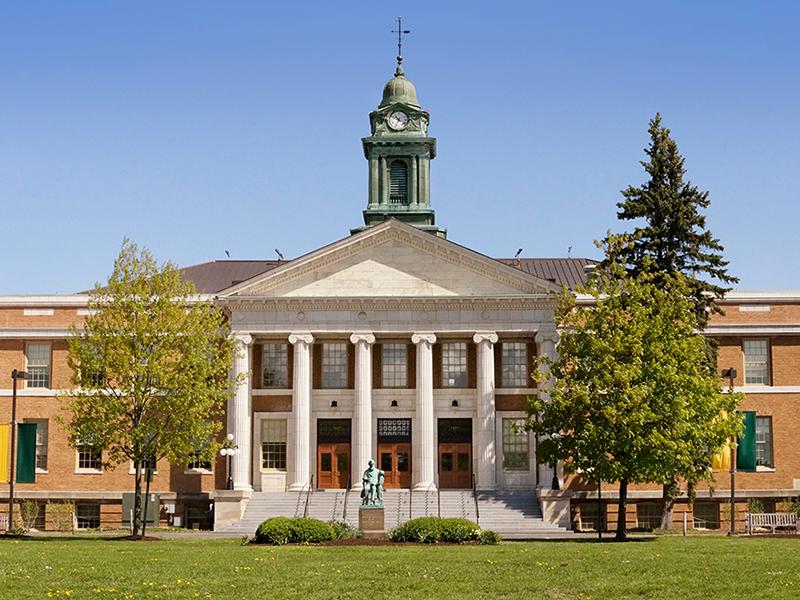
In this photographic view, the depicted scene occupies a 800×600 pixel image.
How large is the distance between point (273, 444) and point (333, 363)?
15.5 feet

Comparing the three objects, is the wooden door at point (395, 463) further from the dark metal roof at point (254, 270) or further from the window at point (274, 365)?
the dark metal roof at point (254, 270)

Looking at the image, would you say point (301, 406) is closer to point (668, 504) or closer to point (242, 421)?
point (242, 421)

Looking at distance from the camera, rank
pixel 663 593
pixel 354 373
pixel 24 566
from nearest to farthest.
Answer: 1. pixel 663 593
2. pixel 24 566
3. pixel 354 373

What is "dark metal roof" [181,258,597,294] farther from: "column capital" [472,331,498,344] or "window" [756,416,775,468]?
"window" [756,416,775,468]

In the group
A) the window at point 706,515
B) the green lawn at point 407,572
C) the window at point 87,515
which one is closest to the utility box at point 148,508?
the window at point 87,515

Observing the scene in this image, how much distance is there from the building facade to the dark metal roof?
36.9 ft

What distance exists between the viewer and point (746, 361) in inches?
2344

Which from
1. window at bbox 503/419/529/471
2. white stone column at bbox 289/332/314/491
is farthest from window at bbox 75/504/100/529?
window at bbox 503/419/529/471

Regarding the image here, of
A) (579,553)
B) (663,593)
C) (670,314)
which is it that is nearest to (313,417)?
(670,314)

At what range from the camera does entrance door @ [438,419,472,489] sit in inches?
2354

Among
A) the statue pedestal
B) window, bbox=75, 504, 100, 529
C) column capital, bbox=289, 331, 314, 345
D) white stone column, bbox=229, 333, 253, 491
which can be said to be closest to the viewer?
the statue pedestal

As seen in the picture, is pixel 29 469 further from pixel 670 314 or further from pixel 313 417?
pixel 670 314

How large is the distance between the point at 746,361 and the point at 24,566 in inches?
1579

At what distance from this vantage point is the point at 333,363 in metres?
60.1
